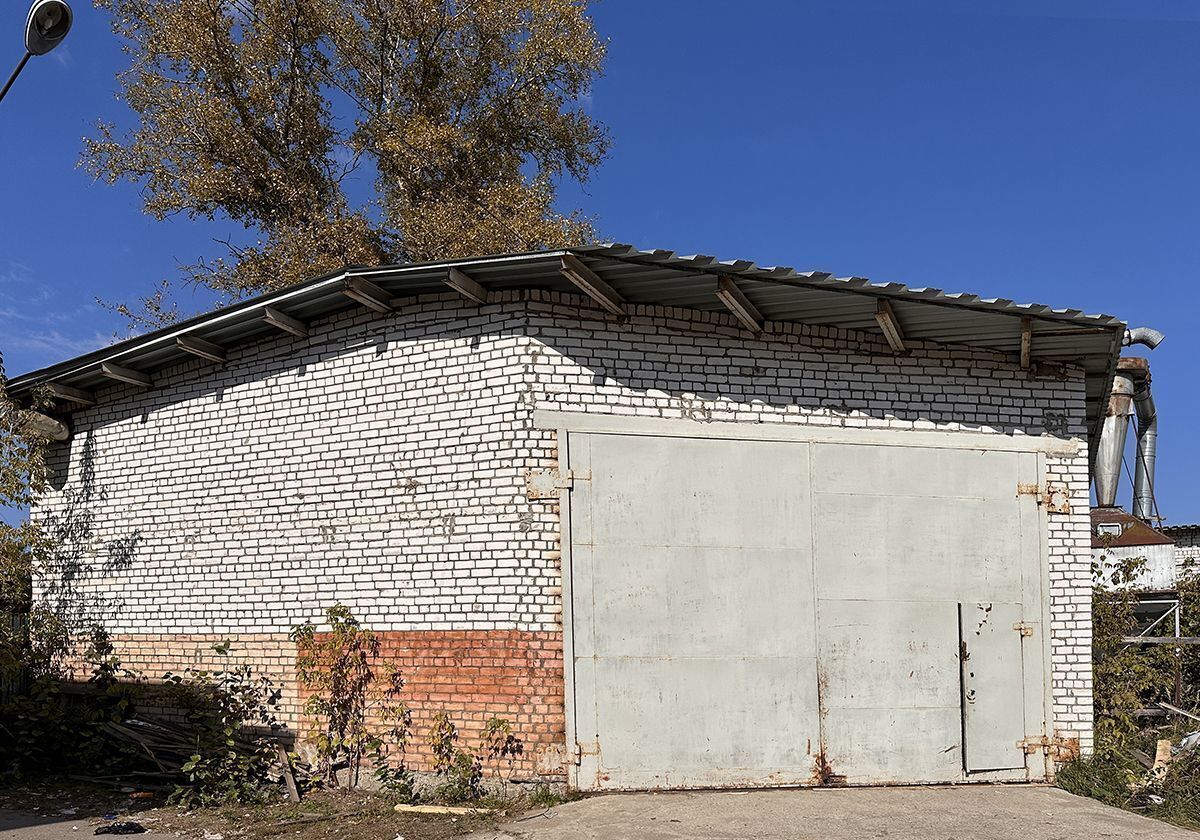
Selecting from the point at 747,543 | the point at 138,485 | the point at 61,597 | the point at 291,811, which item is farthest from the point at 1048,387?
the point at 61,597

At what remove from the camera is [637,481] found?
7.74m

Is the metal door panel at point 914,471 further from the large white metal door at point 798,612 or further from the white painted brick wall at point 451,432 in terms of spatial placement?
the white painted brick wall at point 451,432

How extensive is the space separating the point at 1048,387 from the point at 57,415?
996 cm

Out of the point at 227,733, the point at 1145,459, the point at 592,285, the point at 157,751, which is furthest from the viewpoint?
the point at 1145,459

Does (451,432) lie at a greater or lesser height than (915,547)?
greater

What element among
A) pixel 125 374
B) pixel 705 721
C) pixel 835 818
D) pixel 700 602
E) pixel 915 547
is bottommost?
pixel 835 818

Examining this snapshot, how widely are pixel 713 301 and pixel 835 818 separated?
398 cm

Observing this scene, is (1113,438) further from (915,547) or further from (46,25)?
(46,25)

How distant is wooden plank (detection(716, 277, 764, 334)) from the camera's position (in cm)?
A: 739

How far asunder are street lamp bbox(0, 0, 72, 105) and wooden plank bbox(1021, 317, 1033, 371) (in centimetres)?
761

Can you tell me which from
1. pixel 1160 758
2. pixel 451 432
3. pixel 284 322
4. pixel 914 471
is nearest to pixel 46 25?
pixel 284 322

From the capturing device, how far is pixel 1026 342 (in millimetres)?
8141

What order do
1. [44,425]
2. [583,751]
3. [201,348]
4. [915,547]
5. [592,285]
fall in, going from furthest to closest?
[44,425] → [201,348] → [915,547] → [592,285] → [583,751]

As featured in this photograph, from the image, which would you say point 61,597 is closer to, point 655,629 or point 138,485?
point 138,485
